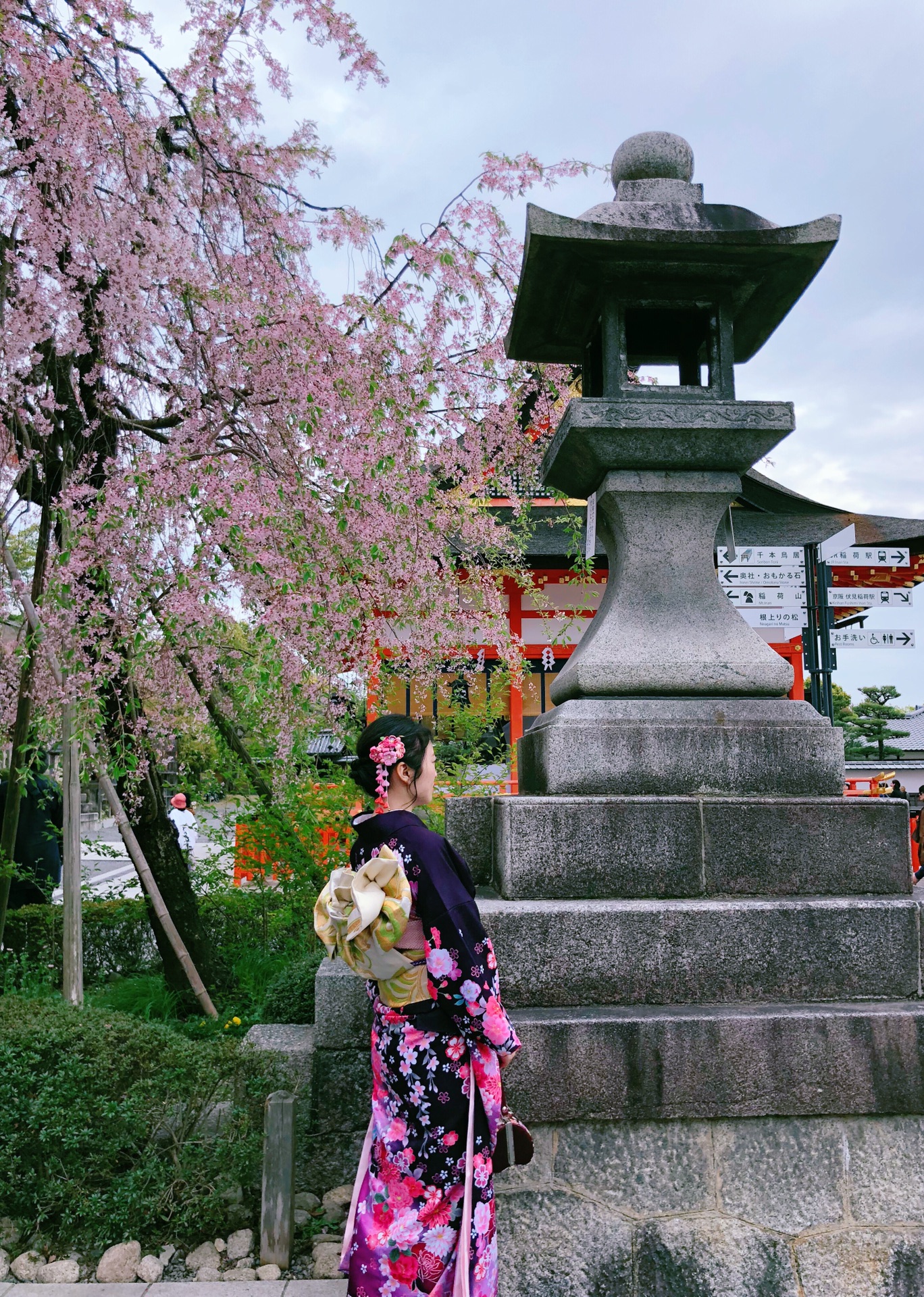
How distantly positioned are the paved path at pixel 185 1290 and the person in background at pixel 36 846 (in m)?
3.97

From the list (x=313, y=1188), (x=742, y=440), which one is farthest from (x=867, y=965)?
(x=313, y=1188)

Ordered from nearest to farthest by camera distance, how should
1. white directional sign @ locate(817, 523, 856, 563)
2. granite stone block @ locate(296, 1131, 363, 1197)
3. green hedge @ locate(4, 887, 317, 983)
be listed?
granite stone block @ locate(296, 1131, 363, 1197)
green hedge @ locate(4, 887, 317, 983)
white directional sign @ locate(817, 523, 856, 563)

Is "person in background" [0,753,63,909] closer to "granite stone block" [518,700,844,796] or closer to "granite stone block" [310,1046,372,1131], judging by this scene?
"granite stone block" [310,1046,372,1131]

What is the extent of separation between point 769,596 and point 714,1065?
35.2 ft

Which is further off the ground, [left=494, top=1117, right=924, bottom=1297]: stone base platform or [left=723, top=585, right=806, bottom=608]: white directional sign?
[left=723, top=585, right=806, bottom=608]: white directional sign

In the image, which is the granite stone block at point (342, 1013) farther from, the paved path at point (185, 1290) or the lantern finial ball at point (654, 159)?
the lantern finial ball at point (654, 159)

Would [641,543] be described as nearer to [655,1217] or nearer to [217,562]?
[655,1217]

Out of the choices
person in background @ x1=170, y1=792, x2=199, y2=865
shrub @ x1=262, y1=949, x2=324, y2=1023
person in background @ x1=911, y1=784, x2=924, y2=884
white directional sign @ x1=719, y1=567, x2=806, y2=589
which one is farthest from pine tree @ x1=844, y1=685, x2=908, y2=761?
shrub @ x1=262, y1=949, x2=324, y2=1023

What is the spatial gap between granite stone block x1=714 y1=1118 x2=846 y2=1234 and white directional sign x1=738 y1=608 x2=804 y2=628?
406 inches

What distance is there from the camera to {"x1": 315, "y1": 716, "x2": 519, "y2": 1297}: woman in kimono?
216 centimetres

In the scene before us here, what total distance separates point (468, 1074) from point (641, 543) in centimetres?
202

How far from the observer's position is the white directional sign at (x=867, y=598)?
12367 mm

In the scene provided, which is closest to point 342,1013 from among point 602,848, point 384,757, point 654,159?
point 602,848

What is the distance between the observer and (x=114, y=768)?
16.0 ft
